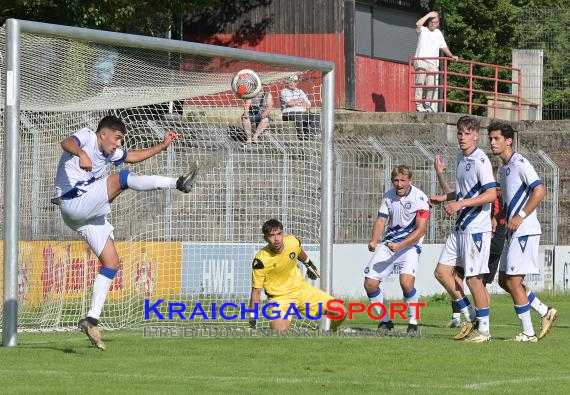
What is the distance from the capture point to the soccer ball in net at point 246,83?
47.0 feet

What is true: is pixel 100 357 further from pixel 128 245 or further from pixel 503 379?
pixel 128 245

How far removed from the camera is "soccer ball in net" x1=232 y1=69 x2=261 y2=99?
14320mm

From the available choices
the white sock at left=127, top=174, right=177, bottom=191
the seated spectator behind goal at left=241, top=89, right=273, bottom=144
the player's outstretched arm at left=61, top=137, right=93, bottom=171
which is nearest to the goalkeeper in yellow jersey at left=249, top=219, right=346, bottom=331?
the white sock at left=127, top=174, right=177, bottom=191

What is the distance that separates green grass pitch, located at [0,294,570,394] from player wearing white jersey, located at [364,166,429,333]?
1.32m

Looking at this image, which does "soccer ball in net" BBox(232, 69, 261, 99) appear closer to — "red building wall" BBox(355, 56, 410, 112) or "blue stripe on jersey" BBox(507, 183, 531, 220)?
"blue stripe on jersey" BBox(507, 183, 531, 220)

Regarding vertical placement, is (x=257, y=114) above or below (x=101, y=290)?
above

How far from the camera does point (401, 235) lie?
14711 millimetres

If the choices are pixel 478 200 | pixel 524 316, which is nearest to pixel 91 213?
pixel 478 200

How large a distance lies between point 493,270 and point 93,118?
5157 mm

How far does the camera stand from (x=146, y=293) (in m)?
16.3

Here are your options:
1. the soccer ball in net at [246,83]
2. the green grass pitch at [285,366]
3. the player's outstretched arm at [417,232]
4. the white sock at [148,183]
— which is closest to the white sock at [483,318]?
the green grass pitch at [285,366]

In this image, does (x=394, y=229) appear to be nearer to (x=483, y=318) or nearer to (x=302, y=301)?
(x=302, y=301)

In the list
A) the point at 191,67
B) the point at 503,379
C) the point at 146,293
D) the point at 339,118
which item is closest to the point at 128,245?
the point at 146,293

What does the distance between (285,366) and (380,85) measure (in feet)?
72.9
